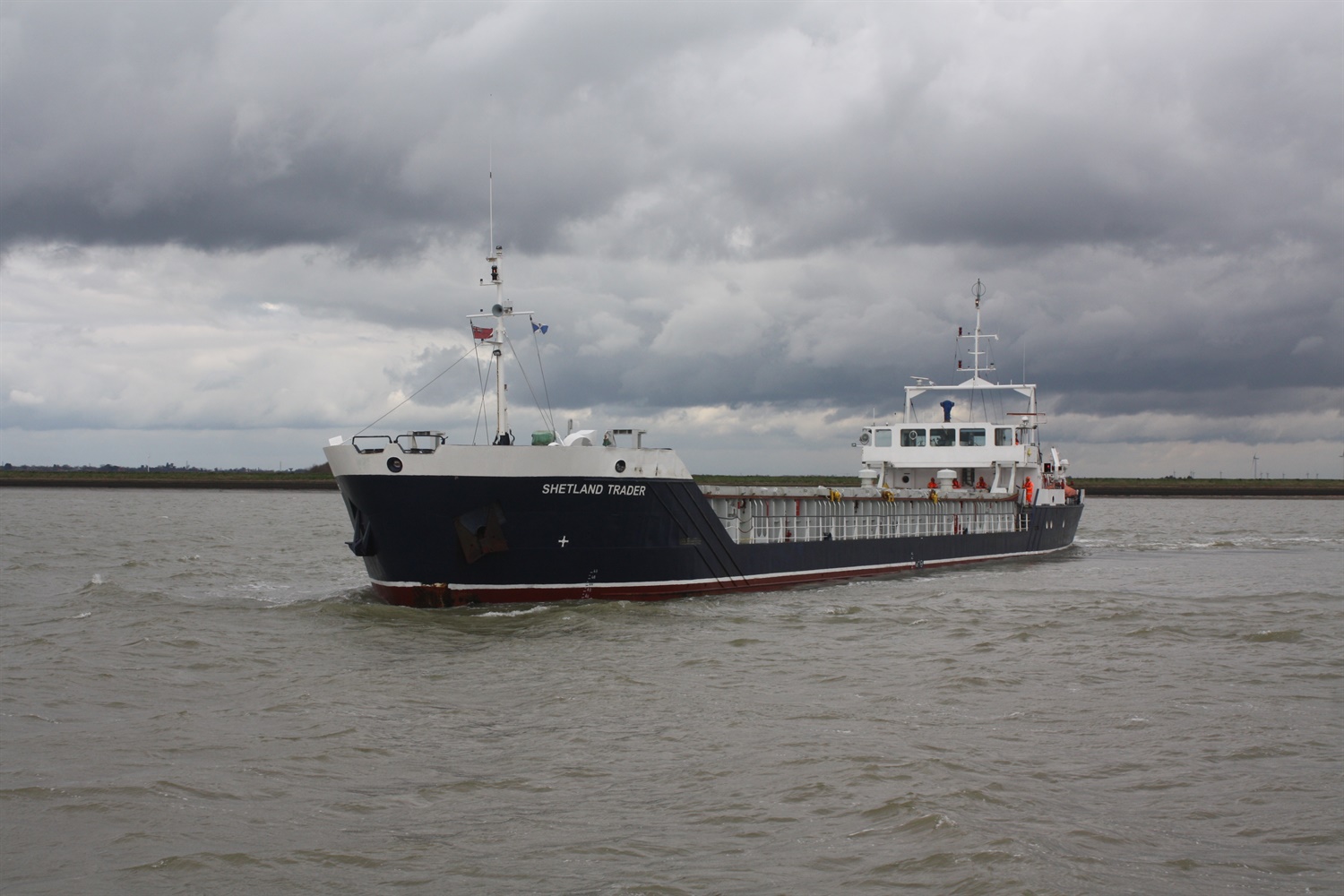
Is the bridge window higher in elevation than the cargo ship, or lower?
higher

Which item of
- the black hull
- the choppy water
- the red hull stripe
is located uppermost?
the black hull

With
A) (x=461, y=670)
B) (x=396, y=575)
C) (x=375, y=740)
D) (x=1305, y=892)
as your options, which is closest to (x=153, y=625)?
(x=396, y=575)

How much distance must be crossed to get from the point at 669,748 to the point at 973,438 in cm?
3147

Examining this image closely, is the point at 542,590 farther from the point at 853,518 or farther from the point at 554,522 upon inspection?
the point at 853,518

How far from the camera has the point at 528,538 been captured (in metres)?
20.0

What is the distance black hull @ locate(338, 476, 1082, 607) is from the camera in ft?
64.2

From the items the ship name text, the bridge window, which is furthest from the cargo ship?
the bridge window

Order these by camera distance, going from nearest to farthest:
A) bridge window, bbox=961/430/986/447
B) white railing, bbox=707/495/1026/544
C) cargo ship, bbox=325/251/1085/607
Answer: cargo ship, bbox=325/251/1085/607 → white railing, bbox=707/495/1026/544 → bridge window, bbox=961/430/986/447

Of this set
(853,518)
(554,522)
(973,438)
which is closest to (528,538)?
(554,522)

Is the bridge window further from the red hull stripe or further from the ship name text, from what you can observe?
the ship name text

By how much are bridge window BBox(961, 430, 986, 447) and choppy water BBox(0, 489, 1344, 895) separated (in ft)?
56.9

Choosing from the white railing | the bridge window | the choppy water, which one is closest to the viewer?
the choppy water

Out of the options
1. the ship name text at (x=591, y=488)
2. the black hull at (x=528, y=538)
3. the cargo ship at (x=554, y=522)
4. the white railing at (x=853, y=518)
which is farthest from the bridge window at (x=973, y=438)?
the ship name text at (x=591, y=488)

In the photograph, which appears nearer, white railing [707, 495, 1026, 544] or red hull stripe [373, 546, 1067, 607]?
red hull stripe [373, 546, 1067, 607]
